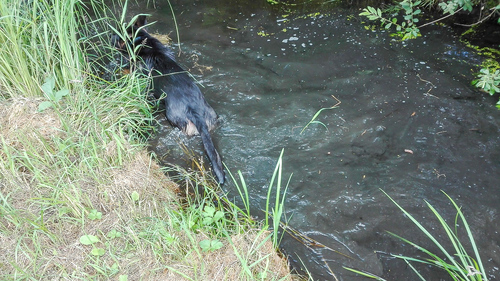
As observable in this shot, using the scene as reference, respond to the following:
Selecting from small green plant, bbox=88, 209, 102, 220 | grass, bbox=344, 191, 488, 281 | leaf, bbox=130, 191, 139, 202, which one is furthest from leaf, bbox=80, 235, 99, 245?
grass, bbox=344, 191, 488, 281

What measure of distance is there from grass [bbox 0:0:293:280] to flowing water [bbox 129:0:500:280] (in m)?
0.41

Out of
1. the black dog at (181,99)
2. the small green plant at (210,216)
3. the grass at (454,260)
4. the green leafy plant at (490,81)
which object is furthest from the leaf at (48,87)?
the green leafy plant at (490,81)

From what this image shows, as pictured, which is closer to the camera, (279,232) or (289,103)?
(279,232)

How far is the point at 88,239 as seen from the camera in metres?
2.25

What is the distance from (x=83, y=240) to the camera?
2242 mm

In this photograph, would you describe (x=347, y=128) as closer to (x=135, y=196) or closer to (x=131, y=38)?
(x=135, y=196)

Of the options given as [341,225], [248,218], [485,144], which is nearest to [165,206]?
[248,218]

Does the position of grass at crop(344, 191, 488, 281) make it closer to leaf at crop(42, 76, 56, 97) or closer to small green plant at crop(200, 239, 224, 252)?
small green plant at crop(200, 239, 224, 252)

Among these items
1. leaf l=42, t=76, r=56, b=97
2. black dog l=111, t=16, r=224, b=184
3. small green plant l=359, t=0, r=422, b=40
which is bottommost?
black dog l=111, t=16, r=224, b=184

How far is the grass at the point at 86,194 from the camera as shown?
2.19 m

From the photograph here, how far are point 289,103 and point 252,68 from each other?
76cm

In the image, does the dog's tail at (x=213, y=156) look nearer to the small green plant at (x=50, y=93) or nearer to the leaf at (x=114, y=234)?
the leaf at (x=114, y=234)

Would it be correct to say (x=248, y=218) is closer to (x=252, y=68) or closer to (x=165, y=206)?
(x=165, y=206)

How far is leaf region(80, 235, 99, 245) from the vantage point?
2.24m
